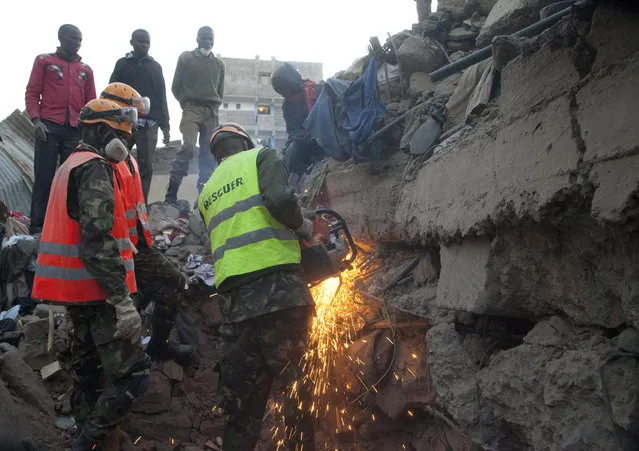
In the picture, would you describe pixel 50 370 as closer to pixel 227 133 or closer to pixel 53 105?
pixel 227 133

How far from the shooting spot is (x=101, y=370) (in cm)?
287

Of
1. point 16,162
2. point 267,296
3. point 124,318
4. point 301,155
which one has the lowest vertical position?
point 124,318

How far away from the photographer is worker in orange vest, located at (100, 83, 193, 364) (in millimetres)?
3240

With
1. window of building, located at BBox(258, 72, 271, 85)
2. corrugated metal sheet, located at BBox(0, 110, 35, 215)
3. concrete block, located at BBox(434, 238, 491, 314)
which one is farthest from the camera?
window of building, located at BBox(258, 72, 271, 85)

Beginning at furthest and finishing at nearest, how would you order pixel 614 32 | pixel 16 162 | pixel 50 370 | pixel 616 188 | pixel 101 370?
1. pixel 16 162
2. pixel 50 370
3. pixel 101 370
4. pixel 614 32
5. pixel 616 188

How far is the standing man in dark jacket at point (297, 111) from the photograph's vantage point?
4.96 meters

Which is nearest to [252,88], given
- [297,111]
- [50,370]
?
[297,111]

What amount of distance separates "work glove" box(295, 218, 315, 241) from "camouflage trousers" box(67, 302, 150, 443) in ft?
4.07

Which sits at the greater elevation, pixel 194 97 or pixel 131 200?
pixel 194 97

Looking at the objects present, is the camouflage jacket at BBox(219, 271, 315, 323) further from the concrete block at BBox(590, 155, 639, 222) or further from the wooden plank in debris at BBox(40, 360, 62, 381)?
the wooden plank in debris at BBox(40, 360, 62, 381)

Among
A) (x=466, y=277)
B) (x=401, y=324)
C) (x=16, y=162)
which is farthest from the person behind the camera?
(x=16, y=162)

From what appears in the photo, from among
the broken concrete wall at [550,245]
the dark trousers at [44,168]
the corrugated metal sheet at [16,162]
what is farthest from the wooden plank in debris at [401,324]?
the corrugated metal sheet at [16,162]

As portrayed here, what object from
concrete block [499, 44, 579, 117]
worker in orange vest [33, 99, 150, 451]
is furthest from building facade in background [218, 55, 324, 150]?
concrete block [499, 44, 579, 117]

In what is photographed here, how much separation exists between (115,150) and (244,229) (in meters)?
1.20
